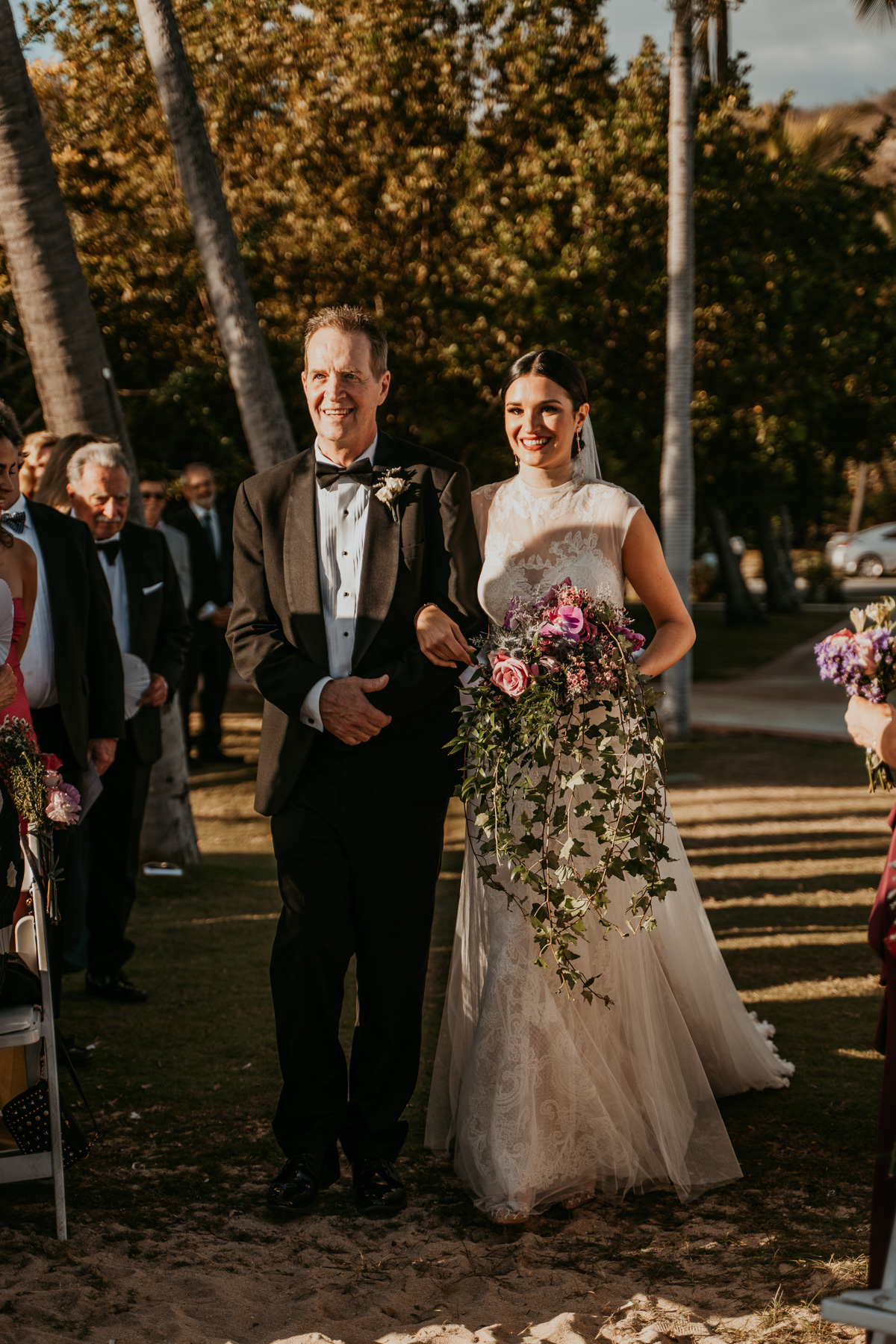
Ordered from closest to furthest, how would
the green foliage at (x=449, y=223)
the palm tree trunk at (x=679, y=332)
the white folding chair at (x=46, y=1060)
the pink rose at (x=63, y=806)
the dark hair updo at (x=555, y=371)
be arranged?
the white folding chair at (x=46, y=1060)
the pink rose at (x=63, y=806)
the dark hair updo at (x=555, y=371)
the palm tree trunk at (x=679, y=332)
the green foliage at (x=449, y=223)

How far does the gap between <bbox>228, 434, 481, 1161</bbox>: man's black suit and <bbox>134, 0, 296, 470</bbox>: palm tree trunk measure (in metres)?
5.85

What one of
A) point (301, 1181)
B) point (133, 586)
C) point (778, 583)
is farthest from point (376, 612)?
point (778, 583)

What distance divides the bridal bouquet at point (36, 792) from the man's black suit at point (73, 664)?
0.69 m

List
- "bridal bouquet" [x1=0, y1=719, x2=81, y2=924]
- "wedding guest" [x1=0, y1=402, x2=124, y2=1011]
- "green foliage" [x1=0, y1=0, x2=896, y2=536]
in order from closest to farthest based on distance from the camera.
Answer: "bridal bouquet" [x1=0, y1=719, x2=81, y2=924] → "wedding guest" [x1=0, y1=402, x2=124, y2=1011] → "green foliage" [x1=0, y1=0, x2=896, y2=536]

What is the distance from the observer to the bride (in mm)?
3760

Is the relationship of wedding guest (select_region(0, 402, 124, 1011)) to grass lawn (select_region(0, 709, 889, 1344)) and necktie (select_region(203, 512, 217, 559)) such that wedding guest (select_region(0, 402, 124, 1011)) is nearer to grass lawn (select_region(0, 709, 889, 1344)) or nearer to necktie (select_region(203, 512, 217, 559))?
grass lawn (select_region(0, 709, 889, 1344))

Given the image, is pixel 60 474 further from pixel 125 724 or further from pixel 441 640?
pixel 441 640

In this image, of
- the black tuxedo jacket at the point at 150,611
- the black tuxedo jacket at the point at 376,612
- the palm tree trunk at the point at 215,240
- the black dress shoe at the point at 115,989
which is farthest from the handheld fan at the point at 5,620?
the palm tree trunk at the point at 215,240

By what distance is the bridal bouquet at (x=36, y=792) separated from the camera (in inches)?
145

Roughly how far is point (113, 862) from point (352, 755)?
2.46 meters

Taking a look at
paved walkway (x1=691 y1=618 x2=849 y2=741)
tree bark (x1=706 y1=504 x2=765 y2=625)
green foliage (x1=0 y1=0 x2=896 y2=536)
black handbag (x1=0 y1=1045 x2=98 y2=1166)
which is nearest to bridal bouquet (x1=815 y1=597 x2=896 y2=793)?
black handbag (x1=0 y1=1045 x2=98 y2=1166)

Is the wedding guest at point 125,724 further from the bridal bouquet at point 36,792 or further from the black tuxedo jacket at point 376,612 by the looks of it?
the black tuxedo jacket at point 376,612

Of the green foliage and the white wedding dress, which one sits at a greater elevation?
the green foliage

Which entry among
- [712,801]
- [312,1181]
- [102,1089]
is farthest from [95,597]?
[712,801]
